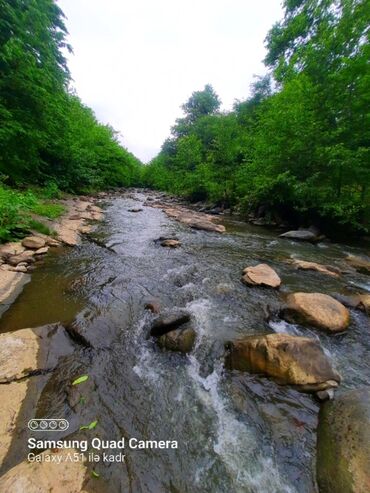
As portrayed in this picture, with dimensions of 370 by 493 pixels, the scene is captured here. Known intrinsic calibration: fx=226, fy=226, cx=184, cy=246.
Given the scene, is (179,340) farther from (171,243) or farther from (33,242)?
(33,242)

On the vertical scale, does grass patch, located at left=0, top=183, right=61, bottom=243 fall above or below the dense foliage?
below

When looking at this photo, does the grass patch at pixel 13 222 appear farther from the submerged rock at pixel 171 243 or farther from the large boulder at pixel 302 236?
the large boulder at pixel 302 236

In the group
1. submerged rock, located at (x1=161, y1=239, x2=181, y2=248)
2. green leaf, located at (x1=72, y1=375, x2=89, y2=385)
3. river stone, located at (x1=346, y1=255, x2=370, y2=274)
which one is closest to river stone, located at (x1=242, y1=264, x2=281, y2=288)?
submerged rock, located at (x1=161, y1=239, x2=181, y2=248)

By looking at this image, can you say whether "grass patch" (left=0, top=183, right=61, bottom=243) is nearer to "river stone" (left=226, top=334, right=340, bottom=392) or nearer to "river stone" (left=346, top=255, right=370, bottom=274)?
"river stone" (left=226, top=334, right=340, bottom=392)

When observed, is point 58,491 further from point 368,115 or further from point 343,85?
point 343,85

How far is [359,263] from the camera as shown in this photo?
235 inches

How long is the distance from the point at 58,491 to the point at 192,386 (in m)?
1.28

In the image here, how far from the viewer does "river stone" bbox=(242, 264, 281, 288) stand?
432 cm

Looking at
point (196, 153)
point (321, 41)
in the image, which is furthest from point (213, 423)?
point (196, 153)

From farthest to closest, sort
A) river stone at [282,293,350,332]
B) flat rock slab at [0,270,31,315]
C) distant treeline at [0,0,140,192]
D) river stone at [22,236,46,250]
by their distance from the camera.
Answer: distant treeline at [0,0,140,192] → river stone at [22,236,46,250] → flat rock slab at [0,270,31,315] → river stone at [282,293,350,332]

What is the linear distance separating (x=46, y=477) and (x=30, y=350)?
4.45ft

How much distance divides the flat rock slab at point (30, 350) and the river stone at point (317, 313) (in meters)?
3.02

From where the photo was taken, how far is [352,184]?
28.1 ft

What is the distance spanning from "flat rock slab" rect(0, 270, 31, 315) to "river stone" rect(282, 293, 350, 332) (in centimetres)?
412
